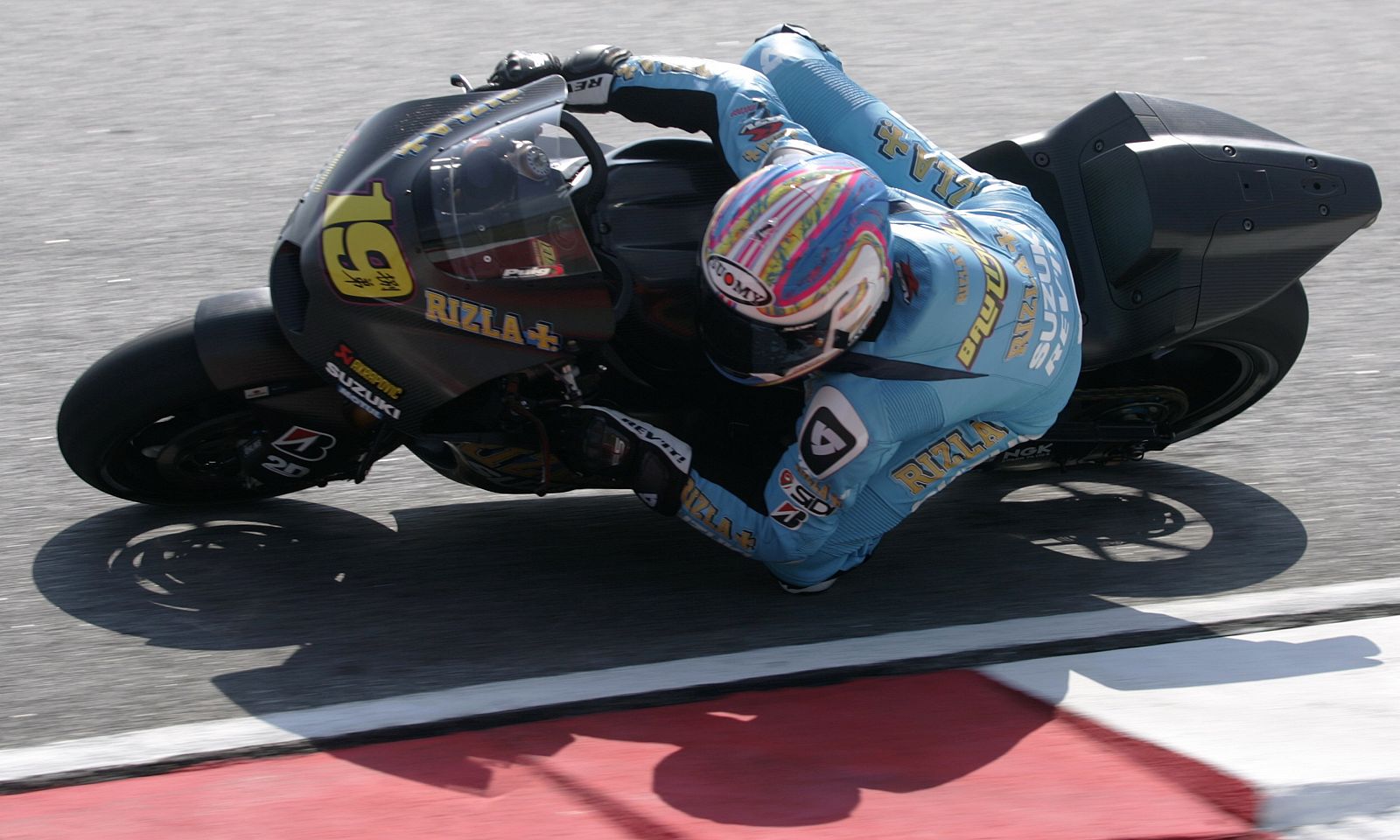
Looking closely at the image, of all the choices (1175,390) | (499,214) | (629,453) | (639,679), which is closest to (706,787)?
(639,679)

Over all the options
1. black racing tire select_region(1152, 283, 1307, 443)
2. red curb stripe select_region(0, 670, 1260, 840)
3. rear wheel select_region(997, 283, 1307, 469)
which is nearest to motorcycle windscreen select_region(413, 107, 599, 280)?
red curb stripe select_region(0, 670, 1260, 840)

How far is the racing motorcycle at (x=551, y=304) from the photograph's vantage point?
11.5ft

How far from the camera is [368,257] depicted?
3.47 metres

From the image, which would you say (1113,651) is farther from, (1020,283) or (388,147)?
(388,147)

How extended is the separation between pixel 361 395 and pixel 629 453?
647mm

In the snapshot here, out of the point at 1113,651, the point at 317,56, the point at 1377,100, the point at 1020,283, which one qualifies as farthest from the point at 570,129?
the point at 1377,100

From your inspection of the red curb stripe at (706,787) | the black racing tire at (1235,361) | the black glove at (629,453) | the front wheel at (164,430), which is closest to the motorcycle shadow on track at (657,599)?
the red curb stripe at (706,787)

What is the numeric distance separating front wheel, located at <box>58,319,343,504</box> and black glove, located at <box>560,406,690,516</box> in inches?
30.6

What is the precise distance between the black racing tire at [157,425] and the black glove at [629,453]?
32.3 inches

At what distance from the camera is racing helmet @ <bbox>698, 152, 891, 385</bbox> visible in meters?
3.42

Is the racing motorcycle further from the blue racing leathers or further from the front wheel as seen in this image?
the blue racing leathers

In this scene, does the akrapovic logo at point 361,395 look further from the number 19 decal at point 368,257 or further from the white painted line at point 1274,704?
the white painted line at point 1274,704

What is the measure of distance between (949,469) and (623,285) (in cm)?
94

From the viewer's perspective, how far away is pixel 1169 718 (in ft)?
10.9
